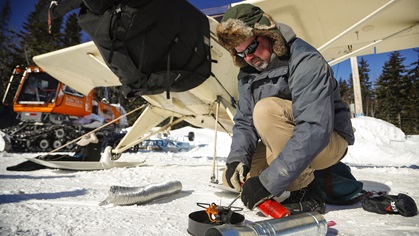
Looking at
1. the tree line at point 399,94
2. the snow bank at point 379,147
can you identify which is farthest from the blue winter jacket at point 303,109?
the tree line at point 399,94

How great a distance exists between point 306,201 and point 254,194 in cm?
46

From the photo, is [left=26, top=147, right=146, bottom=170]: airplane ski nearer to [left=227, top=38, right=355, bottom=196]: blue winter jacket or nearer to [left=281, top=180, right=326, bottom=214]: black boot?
[left=227, top=38, right=355, bottom=196]: blue winter jacket

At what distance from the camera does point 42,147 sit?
750cm

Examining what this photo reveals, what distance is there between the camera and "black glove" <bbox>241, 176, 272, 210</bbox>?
1156 millimetres

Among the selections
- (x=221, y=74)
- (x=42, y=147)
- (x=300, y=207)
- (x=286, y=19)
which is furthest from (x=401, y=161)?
(x=42, y=147)

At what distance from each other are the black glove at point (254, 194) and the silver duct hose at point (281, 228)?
0.23m

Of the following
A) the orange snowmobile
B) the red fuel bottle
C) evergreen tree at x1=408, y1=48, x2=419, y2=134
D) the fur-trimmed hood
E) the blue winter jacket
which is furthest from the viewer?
evergreen tree at x1=408, y1=48, x2=419, y2=134

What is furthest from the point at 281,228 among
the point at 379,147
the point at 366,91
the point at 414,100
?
the point at 366,91

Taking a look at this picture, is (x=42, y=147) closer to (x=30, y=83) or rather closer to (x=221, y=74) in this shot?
(x=30, y=83)

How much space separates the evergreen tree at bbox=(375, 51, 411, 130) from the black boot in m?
23.7

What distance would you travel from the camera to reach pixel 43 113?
7.72 m

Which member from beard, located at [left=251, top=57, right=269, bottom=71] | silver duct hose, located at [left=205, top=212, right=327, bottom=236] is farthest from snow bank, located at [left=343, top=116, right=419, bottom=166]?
silver duct hose, located at [left=205, top=212, right=327, bottom=236]

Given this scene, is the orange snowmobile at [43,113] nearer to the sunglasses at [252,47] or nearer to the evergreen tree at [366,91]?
the sunglasses at [252,47]

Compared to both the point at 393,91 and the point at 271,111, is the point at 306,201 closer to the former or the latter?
the point at 271,111
